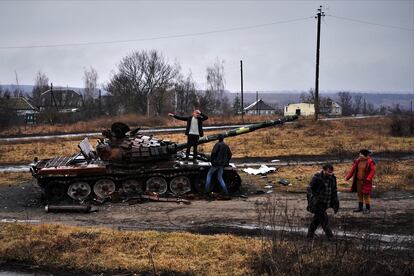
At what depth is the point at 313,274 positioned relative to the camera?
757 cm

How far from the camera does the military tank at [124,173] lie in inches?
614

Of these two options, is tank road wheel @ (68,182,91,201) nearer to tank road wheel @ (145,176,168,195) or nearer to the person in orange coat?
tank road wheel @ (145,176,168,195)

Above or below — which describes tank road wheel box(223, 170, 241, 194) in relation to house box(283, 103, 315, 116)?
below

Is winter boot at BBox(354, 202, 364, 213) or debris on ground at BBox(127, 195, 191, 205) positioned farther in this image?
debris on ground at BBox(127, 195, 191, 205)

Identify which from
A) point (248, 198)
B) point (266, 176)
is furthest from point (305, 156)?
point (248, 198)

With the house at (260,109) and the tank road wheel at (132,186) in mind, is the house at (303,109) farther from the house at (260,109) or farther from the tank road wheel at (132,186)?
the tank road wheel at (132,186)

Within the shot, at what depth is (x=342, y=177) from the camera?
18.4m

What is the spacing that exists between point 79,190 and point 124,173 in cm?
147

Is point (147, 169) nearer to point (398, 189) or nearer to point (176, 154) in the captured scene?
point (176, 154)

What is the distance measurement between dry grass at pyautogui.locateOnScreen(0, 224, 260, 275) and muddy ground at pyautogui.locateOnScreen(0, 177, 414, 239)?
1.12 m

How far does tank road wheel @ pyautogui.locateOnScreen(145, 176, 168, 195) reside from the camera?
16062 millimetres

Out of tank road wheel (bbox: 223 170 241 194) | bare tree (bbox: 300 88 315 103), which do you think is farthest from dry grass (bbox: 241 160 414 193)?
bare tree (bbox: 300 88 315 103)

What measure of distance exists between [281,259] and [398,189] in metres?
9.55

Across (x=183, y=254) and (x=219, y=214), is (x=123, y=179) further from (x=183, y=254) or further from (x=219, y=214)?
(x=183, y=254)
